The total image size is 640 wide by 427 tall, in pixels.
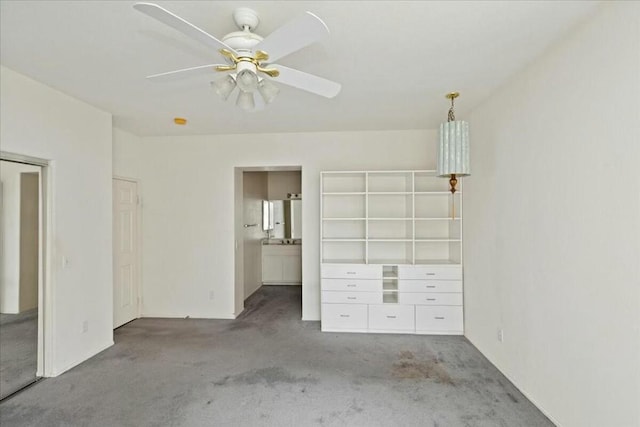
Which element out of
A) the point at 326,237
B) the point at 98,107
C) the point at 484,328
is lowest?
the point at 484,328

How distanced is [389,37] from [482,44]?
63cm

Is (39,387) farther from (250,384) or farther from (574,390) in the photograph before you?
(574,390)

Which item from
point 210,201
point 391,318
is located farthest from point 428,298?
point 210,201

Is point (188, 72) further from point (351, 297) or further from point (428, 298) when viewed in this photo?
point (428, 298)

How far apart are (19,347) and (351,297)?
3.26 m

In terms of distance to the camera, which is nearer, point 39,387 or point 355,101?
point 39,387

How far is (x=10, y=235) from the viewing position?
2.68 m

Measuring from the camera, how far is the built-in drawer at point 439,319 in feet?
12.3

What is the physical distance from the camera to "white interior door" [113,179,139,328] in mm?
4023

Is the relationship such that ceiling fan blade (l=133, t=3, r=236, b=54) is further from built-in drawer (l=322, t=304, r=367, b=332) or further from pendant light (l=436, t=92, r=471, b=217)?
built-in drawer (l=322, t=304, r=367, b=332)

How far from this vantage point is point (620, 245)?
1615 mm

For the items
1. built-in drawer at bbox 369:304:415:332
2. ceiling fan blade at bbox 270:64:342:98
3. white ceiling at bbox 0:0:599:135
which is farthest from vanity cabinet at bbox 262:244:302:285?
ceiling fan blade at bbox 270:64:342:98

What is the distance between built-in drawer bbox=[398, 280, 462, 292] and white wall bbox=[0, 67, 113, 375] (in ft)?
10.7

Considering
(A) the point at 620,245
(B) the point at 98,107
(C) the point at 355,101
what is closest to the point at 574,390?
(A) the point at 620,245
